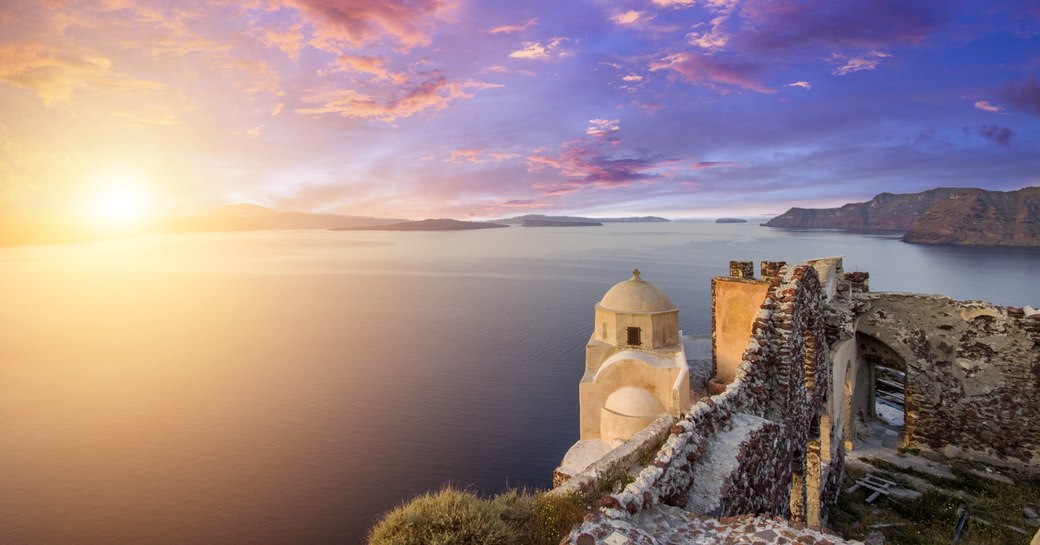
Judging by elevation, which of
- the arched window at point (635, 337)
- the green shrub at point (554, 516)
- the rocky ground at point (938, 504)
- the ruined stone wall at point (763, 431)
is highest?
the ruined stone wall at point (763, 431)

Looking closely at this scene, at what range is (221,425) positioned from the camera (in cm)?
3522

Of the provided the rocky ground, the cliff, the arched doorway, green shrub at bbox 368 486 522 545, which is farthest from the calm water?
the cliff

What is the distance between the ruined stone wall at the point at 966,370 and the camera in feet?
44.2

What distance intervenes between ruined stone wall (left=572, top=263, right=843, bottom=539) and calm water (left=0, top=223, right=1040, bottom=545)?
2067 centimetres

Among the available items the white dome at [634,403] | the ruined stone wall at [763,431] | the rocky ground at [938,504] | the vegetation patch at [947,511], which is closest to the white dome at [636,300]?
the white dome at [634,403]

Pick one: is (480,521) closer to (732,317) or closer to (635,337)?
(732,317)

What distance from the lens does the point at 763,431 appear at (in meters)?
7.11

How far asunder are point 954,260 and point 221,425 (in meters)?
140

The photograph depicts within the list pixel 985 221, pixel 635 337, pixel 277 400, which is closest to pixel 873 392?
pixel 635 337

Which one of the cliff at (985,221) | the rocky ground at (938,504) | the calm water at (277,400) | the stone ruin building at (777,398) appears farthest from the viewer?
the cliff at (985,221)

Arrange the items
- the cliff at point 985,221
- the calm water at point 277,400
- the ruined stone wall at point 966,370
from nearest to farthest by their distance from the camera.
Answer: the ruined stone wall at point 966,370, the calm water at point 277,400, the cliff at point 985,221

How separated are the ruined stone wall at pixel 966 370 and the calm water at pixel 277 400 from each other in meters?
19.0

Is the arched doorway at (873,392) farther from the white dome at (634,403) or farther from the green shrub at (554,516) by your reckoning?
the green shrub at (554,516)

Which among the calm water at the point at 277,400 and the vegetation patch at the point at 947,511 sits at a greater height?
the vegetation patch at the point at 947,511
